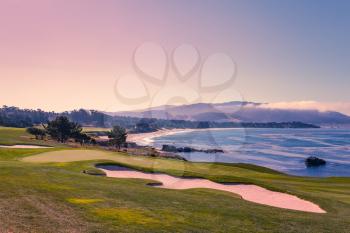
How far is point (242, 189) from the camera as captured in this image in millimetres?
31531

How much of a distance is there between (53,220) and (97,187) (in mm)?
8288

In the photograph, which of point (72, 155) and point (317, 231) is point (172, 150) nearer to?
point (72, 155)

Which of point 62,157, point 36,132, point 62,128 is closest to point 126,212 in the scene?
point 62,157

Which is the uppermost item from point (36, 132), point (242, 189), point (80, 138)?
point (36, 132)

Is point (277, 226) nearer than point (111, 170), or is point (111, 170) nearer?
point (277, 226)

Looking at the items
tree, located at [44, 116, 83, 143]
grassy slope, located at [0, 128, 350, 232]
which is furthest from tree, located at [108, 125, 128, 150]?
grassy slope, located at [0, 128, 350, 232]

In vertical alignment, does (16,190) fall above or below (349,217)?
above

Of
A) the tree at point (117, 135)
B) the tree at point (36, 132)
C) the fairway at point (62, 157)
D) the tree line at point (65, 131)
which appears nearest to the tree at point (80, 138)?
the tree line at point (65, 131)

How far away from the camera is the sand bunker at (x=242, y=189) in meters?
25.3

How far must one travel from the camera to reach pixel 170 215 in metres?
16.6

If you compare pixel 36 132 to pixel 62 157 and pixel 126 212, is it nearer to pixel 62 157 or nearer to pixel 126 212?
pixel 62 157

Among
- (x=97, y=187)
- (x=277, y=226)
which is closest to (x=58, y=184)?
(x=97, y=187)

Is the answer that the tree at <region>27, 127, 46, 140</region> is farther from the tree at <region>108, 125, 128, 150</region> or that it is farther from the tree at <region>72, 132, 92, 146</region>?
the tree at <region>108, 125, 128, 150</region>

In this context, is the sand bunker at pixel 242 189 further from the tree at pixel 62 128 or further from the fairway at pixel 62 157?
the tree at pixel 62 128
